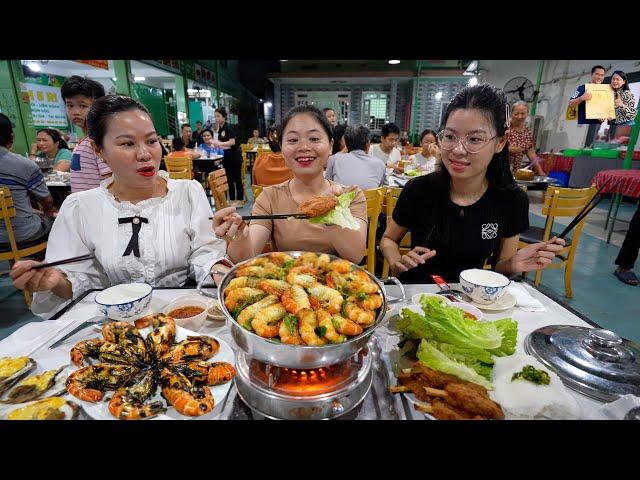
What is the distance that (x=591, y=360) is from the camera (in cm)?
114

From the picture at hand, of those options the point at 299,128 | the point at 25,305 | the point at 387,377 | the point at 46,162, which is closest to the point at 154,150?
the point at 299,128

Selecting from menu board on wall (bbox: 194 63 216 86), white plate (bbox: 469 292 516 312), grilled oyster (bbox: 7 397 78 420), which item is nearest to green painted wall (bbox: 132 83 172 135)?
menu board on wall (bbox: 194 63 216 86)

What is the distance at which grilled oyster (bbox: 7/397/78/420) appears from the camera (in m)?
0.95

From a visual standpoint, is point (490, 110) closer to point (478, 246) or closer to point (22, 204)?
point (478, 246)

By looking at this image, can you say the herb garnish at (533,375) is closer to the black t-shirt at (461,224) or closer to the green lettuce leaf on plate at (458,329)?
the green lettuce leaf on plate at (458,329)

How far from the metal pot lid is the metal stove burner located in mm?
637

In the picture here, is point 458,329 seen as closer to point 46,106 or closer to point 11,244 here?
point 11,244

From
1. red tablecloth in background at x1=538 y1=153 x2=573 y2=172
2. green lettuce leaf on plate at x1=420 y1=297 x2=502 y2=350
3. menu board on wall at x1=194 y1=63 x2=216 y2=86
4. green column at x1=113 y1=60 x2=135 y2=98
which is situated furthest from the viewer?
menu board on wall at x1=194 y1=63 x2=216 y2=86

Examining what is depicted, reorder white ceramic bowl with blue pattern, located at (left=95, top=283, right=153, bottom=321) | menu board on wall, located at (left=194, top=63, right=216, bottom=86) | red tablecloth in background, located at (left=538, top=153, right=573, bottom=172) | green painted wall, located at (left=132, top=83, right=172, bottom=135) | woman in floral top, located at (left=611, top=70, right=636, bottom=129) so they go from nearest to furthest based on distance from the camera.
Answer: white ceramic bowl with blue pattern, located at (left=95, top=283, right=153, bottom=321)
woman in floral top, located at (left=611, top=70, right=636, bottom=129)
red tablecloth in background, located at (left=538, top=153, right=573, bottom=172)
menu board on wall, located at (left=194, top=63, right=216, bottom=86)
green painted wall, located at (left=132, top=83, right=172, bottom=135)

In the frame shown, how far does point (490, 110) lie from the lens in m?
1.95

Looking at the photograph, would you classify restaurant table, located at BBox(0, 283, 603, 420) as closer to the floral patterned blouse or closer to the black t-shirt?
the black t-shirt

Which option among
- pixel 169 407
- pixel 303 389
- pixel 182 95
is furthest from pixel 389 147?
pixel 182 95

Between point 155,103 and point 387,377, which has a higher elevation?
point 155,103
